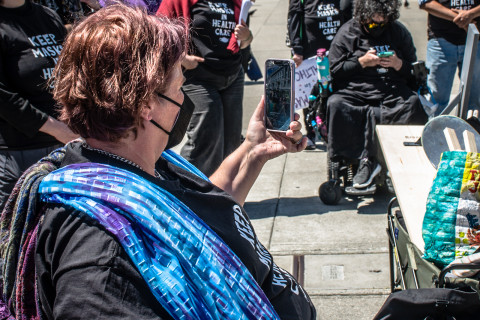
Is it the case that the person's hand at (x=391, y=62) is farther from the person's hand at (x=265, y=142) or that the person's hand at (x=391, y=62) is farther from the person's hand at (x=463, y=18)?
the person's hand at (x=265, y=142)

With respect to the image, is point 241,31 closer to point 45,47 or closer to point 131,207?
point 45,47

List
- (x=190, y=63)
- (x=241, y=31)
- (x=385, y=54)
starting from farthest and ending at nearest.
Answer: (x=385, y=54) < (x=241, y=31) < (x=190, y=63)

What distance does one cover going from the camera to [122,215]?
47.4 inches

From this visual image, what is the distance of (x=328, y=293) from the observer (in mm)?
3334

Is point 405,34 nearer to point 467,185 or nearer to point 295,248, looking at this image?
point 295,248

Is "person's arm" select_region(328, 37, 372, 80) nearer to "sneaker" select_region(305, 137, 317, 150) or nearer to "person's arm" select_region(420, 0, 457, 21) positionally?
"person's arm" select_region(420, 0, 457, 21)

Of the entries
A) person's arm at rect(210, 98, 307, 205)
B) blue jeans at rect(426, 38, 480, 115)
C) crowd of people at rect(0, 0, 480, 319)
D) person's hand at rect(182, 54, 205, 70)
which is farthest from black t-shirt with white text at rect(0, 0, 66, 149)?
blue jeans at rect(426, 38, 480, 115)

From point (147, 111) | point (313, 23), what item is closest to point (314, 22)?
point (313, 23)

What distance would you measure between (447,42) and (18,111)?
12.4 ft

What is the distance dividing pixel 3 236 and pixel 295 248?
9.04 ft

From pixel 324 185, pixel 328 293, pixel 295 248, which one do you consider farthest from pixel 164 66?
pixel 324 185

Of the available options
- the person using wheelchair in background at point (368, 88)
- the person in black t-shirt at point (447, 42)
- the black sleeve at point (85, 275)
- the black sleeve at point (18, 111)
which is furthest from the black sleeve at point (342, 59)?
the black sleeve at point (85, 275)

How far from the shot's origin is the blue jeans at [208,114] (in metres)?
4.02

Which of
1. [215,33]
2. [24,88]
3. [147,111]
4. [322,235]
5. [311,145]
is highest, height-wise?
[147,111]
